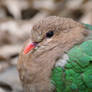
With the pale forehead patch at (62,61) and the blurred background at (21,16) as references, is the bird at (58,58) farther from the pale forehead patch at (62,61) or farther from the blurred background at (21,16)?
the blurred background at (21,16)

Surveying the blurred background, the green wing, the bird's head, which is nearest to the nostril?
the blurred background

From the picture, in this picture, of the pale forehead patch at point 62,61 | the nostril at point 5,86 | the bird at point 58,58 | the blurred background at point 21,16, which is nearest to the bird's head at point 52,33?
the bird at point 58,58

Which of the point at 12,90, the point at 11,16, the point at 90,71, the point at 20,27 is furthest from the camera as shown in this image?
the point at 11,16

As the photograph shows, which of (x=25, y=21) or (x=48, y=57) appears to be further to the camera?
(x=25, y=21)

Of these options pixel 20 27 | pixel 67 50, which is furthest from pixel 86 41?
pixel 20 27

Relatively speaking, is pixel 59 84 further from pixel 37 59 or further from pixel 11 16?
pixel 11 16

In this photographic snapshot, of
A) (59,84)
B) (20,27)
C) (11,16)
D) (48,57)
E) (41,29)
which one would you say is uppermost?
(11,16)
